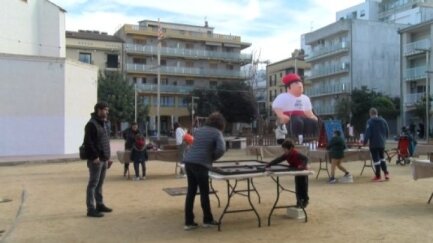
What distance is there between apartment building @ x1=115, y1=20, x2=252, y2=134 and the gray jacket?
202 ft

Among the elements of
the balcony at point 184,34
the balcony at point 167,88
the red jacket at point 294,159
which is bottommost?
the red jacket at point 294,159

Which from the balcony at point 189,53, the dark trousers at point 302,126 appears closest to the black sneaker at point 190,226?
the dark trousers at point 302,126

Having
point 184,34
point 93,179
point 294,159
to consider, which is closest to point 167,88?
point 184,34

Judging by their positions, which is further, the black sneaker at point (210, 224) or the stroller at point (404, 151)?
the stroller at point (404, 151)

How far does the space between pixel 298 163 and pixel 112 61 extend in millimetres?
64267

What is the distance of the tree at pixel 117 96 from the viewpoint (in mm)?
57000

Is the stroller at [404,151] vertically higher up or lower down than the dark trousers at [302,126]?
lower down

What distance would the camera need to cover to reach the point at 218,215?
27.5 feet

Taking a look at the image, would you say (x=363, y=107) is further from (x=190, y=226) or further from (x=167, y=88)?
(x=190, y=226)

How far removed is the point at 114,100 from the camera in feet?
186

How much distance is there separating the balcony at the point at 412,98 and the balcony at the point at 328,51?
11207 millimetres

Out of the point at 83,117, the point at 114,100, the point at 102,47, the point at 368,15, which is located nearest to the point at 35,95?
the point at 83,117

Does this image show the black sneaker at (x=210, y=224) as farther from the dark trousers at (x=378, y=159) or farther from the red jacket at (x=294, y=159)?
the dark trousers at (x=378, y=159)

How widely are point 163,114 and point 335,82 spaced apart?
23847 millimetres
